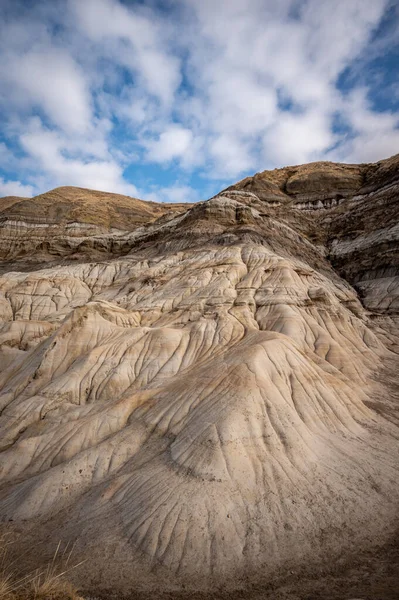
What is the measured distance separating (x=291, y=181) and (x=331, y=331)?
5116 centimetres

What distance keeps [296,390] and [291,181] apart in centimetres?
6382

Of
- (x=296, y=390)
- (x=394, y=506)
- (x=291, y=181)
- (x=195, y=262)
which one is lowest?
(x=394, y=506)

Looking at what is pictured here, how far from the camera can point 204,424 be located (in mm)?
13000

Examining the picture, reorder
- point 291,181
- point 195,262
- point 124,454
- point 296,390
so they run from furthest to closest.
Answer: point 291,181, point 195,262, point 296,390, point 124,454

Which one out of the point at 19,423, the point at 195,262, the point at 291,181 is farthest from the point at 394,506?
the point at 291,181

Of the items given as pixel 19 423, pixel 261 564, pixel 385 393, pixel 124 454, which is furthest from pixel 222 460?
pixel 385 393

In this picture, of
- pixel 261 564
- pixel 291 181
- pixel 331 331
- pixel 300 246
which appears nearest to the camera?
pixel 261 564

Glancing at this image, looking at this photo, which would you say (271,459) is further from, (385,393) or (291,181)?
(291,181)

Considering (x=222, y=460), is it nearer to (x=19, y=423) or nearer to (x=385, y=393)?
(x=19, y=423)

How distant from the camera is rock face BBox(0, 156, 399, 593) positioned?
9.42m

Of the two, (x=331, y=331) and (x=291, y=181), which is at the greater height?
(x=291, y=181)

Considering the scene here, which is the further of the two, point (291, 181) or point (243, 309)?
point (291, 181)

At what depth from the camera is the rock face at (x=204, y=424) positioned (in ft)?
30.9

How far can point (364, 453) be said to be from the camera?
13.5 metres
